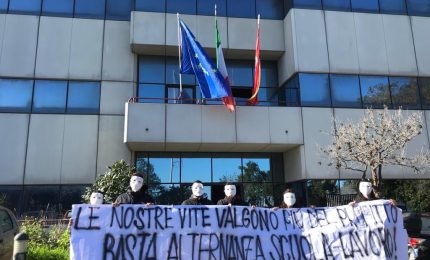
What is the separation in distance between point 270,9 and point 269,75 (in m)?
3.38

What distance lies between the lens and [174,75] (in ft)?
69.0

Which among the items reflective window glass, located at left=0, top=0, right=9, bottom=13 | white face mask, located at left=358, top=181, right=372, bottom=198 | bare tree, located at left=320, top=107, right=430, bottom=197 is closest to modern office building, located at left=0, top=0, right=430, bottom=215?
reflective window glass, located at left=0, top=0, right=9, bottom=13

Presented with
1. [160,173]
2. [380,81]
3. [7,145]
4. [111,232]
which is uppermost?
[380,81]

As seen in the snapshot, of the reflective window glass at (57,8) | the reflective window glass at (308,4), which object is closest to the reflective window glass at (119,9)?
the reflective window glass at (57,8)

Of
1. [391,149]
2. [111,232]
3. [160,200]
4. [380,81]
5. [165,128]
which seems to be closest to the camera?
[111,232]

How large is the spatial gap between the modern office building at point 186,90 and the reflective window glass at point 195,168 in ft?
0.16

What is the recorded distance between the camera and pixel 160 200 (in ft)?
63.5

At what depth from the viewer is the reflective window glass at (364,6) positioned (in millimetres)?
21109

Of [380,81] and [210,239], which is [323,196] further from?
[210,239]

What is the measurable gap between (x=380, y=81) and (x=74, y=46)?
1485 centimetres

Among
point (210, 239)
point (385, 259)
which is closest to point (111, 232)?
point (210, 239)

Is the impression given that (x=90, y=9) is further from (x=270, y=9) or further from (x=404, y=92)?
(x=404, y=92)

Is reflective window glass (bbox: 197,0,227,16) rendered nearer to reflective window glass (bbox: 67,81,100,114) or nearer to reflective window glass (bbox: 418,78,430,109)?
reflective window glass (bbox: 67,81,100,114)

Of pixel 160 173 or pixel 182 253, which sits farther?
pixel 160 173
